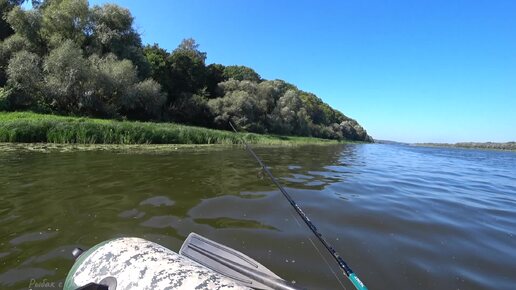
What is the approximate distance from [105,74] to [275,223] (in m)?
30.1

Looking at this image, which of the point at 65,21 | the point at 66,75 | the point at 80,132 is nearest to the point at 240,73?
the point at 65,21

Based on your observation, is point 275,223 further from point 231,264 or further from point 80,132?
point 80,132

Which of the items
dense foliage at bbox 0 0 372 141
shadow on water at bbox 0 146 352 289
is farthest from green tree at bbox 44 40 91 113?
shadow on water at bbox 0 146 352 289

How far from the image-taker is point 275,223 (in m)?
5.13

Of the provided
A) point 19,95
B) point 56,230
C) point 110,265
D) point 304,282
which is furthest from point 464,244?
point 19,95

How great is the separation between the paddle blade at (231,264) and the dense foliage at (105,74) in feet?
100

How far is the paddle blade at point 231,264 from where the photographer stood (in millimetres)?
2463

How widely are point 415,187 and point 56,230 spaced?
9673 millimetres

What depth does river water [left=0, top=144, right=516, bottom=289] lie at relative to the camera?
3.52m

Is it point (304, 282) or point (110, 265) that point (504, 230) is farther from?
point (110, 265)

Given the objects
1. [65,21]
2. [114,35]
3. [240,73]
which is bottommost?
[114,35]

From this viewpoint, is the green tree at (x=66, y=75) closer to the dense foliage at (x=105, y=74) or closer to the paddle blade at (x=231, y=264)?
the dense foliage at (x=105, y=74)

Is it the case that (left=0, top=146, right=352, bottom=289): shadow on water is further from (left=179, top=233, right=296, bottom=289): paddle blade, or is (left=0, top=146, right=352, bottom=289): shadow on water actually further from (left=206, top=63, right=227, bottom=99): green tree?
(left=206, top=63, right=227, bottom=99): green tree

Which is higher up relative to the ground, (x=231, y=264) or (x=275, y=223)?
(x=231, y=264)
